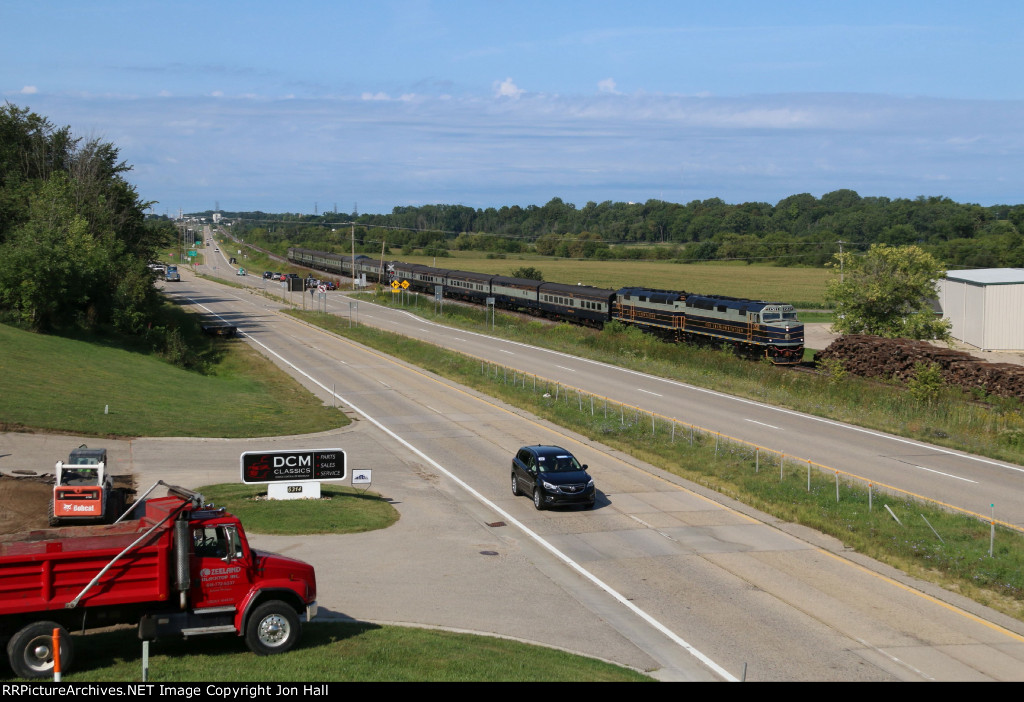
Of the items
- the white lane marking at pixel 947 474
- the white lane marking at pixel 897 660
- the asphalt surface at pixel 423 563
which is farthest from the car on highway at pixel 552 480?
the white lane marking at pixel 947 474

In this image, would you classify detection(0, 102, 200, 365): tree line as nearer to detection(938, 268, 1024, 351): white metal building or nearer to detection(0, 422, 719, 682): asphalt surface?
detection(0, 422, 719, 682): asphalt surface

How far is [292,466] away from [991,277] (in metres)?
66.9

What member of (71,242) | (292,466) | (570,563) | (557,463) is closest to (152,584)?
(570,563)

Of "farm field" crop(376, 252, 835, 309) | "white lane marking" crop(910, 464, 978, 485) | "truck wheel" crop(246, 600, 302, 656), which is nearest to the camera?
"truck wheel" crop(246, 600, 302, 656)

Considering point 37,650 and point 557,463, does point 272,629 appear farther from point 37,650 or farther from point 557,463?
point 557,463

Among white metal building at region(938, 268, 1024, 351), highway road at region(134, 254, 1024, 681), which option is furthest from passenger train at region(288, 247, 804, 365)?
highway road at region(134, 254, 1024, 681)

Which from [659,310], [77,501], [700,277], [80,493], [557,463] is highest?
[700,277]

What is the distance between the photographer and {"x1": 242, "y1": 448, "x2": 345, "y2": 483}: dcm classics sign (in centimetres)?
2425

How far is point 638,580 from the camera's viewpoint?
1902cm

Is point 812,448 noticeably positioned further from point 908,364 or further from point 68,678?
point 68,678

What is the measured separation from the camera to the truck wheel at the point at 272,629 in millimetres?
13047

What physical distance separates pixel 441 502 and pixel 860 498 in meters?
11.8

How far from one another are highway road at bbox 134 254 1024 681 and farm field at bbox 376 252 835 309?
83.2 m

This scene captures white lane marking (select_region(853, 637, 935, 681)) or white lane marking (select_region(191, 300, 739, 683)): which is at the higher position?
white lane marking (select_region(853, 637, 935, 681))
